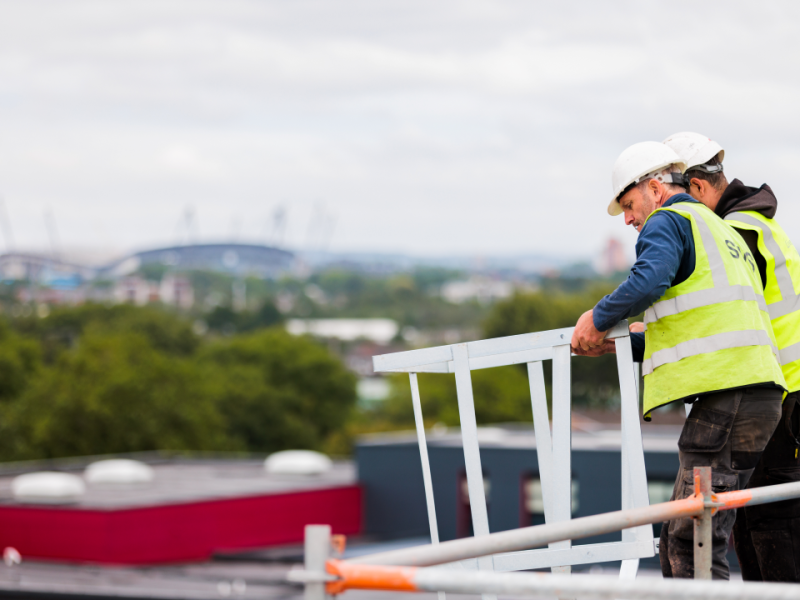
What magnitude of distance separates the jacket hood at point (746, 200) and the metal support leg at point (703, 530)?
65.0 inches

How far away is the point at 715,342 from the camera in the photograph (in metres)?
4.53

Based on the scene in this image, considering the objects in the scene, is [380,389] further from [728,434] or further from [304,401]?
[728,434]

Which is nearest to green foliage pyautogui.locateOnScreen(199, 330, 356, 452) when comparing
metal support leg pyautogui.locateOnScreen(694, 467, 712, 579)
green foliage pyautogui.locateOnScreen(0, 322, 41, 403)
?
green foliage pyautogui.locateOnScreen(0, 322, 41, 403)

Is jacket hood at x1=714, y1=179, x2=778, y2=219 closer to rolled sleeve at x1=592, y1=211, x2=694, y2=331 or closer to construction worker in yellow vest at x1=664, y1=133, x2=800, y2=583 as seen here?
construction worker in yellow vest at x1=664, y1=133, x2=800, y2=583

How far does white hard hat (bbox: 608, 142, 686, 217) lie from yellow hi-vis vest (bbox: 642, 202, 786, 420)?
0.96 ft

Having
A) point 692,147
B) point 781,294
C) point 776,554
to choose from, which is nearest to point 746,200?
point 692,147

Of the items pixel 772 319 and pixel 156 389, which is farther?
pixel 156 389

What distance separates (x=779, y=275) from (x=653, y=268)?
3.32ft

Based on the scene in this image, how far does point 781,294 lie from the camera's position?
5035mm

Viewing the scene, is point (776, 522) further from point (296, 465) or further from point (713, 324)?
point (296, 465)

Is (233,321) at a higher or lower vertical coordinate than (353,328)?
lower

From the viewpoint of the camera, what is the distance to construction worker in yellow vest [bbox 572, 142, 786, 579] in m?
4.45

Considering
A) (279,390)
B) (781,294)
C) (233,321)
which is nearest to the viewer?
(781,294)

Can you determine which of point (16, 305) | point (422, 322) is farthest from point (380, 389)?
point (16, 305)
